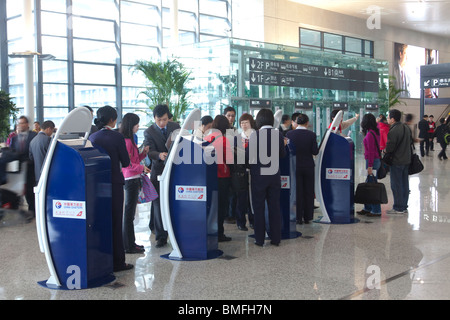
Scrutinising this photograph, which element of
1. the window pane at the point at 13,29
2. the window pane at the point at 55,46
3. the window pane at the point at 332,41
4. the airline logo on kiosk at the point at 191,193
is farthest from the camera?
the window pane at the point at 332,41

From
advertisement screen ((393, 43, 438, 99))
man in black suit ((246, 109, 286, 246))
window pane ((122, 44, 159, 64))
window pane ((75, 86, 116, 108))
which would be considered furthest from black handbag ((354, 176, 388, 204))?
advertisement screen ((393, 43, 438, 99))

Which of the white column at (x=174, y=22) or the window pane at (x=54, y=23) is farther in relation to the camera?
the white column at (x=174, y=22)

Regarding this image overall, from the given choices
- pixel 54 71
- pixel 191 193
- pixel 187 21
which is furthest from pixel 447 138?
pixel 191 193

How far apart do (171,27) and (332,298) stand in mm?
14339

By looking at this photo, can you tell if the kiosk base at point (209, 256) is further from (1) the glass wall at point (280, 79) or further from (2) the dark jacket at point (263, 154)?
(1) the glass wall at point (280, 79)

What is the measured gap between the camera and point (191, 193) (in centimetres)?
464

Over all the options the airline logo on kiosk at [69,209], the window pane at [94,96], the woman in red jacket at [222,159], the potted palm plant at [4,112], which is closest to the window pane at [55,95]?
the window pane at [94,96]

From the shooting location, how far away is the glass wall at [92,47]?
46.2ft

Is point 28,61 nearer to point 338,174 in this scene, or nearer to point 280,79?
point 280,79

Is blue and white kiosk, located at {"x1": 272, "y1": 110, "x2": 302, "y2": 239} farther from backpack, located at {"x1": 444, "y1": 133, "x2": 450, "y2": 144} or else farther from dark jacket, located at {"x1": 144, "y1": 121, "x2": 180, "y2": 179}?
backpack, located at {"x1": 444, "y1": 133, "x2": 450, "y2": 144}

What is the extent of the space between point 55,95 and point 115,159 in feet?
36.0

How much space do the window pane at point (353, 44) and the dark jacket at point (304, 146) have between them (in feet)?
65.4

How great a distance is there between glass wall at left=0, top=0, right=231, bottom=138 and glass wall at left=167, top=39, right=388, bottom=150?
1862mm

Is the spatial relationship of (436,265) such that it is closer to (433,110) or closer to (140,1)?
(140,1)
